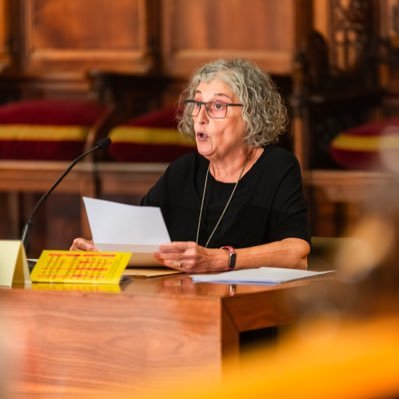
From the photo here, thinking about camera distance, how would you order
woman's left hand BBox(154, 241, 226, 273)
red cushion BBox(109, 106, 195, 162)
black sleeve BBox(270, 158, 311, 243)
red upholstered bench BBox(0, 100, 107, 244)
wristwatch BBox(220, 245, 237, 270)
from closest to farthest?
woman's left hand BBox(154, 241, 226, 273), wristwatch BBox(220, 245, 237, 270), black sleeve BBox(270, 158, 311, 243), red cushion BBox(109, 106, 195, 162), red upholstered bench BBox(0, 100, 107, 244)

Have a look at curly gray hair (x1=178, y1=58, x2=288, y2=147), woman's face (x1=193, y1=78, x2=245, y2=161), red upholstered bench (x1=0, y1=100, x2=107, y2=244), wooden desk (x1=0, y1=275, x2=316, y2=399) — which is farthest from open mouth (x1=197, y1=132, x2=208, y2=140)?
red upholstered bench (x1=0, y1=100, x2=107, y2=244)

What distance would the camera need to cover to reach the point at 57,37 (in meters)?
5.94

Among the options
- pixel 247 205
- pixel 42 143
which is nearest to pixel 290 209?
pixel 247 205

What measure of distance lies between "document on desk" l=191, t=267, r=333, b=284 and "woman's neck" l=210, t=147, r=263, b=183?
2.33 feet

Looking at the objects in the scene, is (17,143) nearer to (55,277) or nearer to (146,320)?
(55,277)

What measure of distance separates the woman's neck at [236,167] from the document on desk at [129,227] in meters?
0.62

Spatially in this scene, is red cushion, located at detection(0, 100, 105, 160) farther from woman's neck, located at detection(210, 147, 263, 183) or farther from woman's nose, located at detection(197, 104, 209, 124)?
woman's nose, located at detection(197, 104, 209, 124)

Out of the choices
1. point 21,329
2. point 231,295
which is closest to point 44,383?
point 21,329

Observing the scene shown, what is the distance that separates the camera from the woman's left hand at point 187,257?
2.20 meters

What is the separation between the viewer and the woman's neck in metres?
2.86

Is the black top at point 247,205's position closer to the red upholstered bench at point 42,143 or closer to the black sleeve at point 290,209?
the black sleeve at point 290,209

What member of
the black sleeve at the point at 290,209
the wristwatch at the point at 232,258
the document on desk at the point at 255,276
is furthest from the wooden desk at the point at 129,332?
the black sleeve at the point at 290,209

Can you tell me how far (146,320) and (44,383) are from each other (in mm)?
252

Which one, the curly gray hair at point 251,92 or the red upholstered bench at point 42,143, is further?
the red upholstered bench at point 42,143
